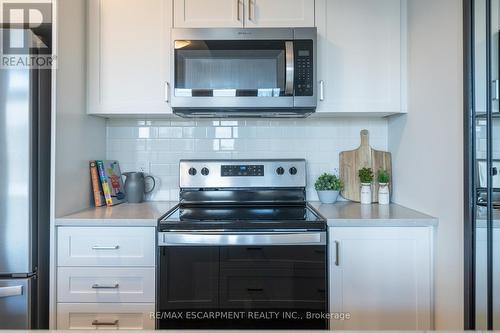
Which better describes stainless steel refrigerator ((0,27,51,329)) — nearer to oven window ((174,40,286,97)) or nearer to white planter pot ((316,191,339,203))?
oven window ((174,40,286,97))

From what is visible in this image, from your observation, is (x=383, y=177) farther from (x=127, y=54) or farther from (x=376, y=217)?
(x=127, y=54)

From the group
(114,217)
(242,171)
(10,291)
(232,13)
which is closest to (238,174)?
(242,171)

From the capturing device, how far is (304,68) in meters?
1.73

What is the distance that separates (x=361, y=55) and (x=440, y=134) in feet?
2.05

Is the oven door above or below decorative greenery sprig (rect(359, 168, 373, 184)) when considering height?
below

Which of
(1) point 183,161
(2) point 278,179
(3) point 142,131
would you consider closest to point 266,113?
(2) point 278,179

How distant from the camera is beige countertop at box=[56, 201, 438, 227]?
1527mm

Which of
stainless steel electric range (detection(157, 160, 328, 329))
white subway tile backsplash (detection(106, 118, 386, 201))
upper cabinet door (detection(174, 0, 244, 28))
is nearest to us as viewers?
stainless steel electric range (detection(157, 160, 328, 329))

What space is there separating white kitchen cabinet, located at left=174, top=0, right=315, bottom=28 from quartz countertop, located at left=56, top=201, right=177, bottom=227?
3.35 ft

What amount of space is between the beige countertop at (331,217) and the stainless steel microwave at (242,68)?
1.92 ft

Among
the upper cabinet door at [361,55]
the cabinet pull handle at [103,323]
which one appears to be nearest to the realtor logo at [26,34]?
the cabinet pull handle at [103,323]

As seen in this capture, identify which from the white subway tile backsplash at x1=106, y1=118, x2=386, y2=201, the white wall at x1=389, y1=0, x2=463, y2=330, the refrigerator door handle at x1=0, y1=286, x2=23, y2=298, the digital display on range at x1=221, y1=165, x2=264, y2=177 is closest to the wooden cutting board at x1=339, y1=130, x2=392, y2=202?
the white subway tile backsplash at x1=106, y1=118, x2=386, y2=201

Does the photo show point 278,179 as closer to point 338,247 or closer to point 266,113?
point 266,113

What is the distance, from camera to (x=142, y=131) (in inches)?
85.0
